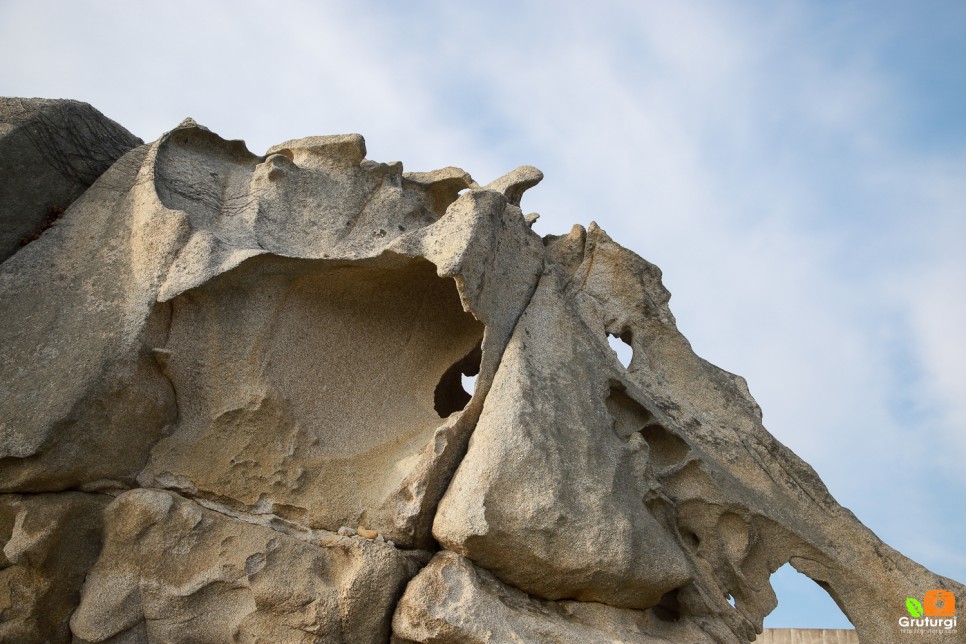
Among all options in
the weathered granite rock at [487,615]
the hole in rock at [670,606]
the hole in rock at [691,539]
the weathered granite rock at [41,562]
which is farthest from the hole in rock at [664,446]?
the weathered granite rock at [41,562]

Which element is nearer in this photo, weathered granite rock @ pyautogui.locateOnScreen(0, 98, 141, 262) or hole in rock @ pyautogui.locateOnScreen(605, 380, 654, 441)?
weathered granite rock @ pyautogui.locateOnScreen(0, 98, 141, 262)

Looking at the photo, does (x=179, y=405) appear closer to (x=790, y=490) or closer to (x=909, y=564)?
(x=790, y=490)

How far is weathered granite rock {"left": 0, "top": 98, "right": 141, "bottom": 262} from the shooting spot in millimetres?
4203

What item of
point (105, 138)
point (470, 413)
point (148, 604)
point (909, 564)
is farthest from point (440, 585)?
point (105, 138)

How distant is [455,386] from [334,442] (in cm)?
133

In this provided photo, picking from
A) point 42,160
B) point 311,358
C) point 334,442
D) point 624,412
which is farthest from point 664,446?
point 42,160

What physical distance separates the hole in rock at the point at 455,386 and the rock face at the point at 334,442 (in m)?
0.07

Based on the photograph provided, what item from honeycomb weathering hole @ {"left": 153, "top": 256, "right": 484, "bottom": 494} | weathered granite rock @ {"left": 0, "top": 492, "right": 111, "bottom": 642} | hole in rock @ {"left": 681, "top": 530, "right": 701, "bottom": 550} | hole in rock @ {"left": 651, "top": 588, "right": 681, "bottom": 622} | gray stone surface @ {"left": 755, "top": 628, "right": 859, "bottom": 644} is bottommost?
weathered granite rock @ {"left": 0, "top": 492, "right": 111, "bottom": 642}

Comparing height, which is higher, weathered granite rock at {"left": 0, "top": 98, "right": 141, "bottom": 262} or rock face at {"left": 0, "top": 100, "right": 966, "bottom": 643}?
weathered granite rock at {"left": 0, "top": 98, "right": 141, "bottom": 262}

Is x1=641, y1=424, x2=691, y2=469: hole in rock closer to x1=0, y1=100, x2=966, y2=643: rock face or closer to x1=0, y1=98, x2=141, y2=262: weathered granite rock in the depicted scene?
A: x1=0, y1=100, x2=966, y2=643: rock face

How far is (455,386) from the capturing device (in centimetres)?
536

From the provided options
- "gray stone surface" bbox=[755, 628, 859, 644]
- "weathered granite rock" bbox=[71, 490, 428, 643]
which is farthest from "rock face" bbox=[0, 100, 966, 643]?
"gray stone surface" bbox=[755, 628, 859, 644]

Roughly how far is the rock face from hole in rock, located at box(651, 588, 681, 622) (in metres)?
0.01

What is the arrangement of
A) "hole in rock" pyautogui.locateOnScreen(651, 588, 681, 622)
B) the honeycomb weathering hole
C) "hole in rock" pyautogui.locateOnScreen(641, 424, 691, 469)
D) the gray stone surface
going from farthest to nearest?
1. the gray stone surface
2. "hole in rock" pyautogui.locateOnScreen(641, 424, 691, 469)
3. "hole in rock" pyautogui.locateOnScreen(651, 588, 681, 622)
4. the honeycomb weathering hole
